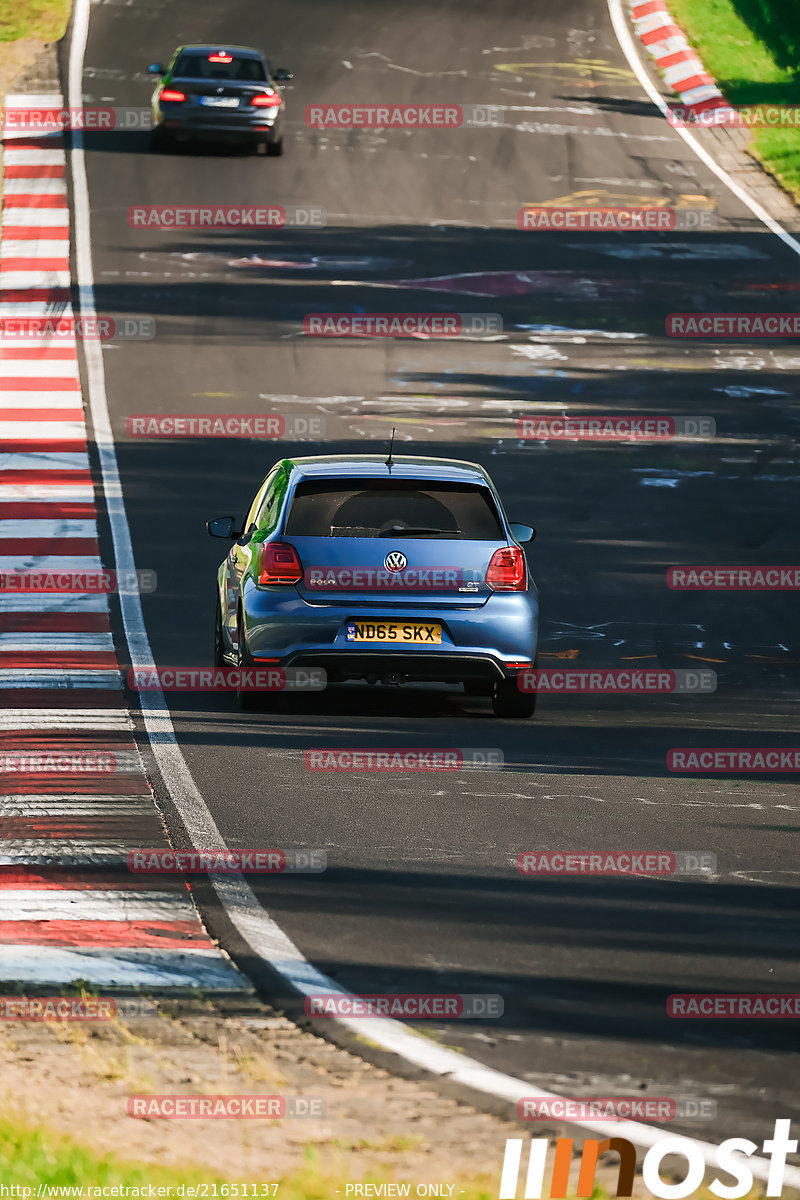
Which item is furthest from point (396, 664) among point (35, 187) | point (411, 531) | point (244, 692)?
point (35, 187)

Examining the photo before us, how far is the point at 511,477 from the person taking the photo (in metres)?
19.9

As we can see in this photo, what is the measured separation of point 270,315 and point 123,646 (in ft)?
40.8

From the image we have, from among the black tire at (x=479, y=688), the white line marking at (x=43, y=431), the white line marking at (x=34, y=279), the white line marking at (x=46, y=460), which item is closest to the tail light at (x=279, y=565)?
the black tire at (x=479, y=688)

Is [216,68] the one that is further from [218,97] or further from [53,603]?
[53,603]

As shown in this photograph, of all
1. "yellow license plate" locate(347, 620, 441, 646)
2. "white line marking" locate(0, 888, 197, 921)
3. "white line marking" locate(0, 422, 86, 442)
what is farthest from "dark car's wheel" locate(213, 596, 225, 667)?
"white line marking" locate(0, 422, 86, 442)

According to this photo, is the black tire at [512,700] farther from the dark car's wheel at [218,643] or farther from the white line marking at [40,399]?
the white line marking at [40,399]

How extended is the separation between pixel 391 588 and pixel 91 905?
4386mm

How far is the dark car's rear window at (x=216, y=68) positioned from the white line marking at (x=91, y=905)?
25.8m

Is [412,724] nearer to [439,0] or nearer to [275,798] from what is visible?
[275,798]

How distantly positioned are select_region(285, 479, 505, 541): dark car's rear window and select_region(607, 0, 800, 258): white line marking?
1919 cm

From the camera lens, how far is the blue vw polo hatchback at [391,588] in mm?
11297

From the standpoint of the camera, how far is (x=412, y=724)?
38.4 ft

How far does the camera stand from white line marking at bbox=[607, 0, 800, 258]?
30.9m

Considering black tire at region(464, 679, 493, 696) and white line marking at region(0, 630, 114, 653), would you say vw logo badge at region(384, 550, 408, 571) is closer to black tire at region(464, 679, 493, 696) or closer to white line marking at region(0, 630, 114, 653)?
black tire at region(464, 679, 493, 696)
